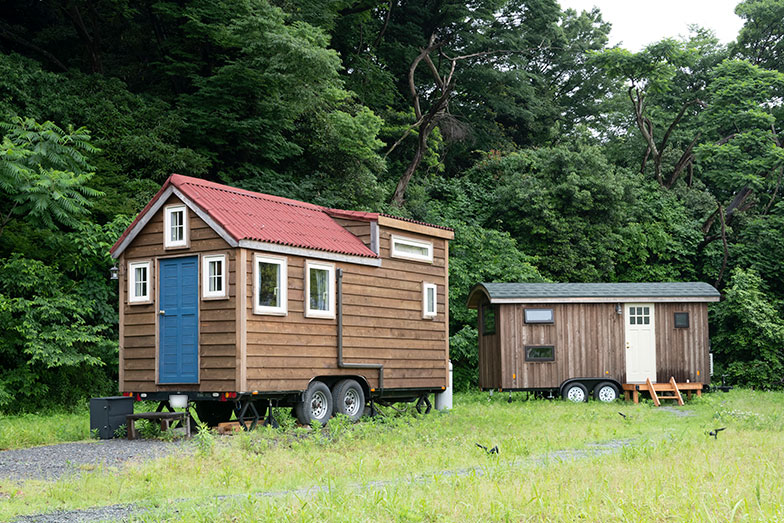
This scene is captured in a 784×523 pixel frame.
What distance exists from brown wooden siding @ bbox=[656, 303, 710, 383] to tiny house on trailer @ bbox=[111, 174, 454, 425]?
8517 mm

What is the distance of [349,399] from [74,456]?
5.75 metres

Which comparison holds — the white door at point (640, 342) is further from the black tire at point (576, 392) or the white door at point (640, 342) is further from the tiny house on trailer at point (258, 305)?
the tiny house on trailer at point (258, 305)

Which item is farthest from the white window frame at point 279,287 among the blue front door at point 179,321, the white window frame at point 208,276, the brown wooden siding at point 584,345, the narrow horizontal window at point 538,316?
the narrow horizontal window at point 538,316

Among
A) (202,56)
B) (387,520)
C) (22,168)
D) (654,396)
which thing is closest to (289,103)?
(202,56)

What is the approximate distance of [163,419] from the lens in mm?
13781

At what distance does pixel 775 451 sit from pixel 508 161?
79.4 feet

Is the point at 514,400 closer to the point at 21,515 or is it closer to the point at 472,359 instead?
A: the point at 472,359

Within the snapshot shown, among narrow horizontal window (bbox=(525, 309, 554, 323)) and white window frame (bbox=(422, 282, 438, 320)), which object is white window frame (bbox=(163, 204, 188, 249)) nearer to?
white window frame (bbox=(422, 282, 438, 320))

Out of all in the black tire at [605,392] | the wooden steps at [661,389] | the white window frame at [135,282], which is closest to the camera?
the white window frame at [135,282]

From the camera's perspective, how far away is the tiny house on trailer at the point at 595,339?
22.3 metres

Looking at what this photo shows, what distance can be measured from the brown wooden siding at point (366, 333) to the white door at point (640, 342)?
647 centimetres

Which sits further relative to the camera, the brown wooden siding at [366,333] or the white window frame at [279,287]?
the brown wooden siding at [366,333]

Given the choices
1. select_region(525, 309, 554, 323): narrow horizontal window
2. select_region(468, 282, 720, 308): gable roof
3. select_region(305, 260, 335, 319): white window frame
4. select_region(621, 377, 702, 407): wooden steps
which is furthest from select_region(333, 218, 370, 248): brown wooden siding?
select_region(621, 377, 702, 407): wooden steps

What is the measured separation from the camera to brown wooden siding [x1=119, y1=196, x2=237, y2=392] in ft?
45.4
